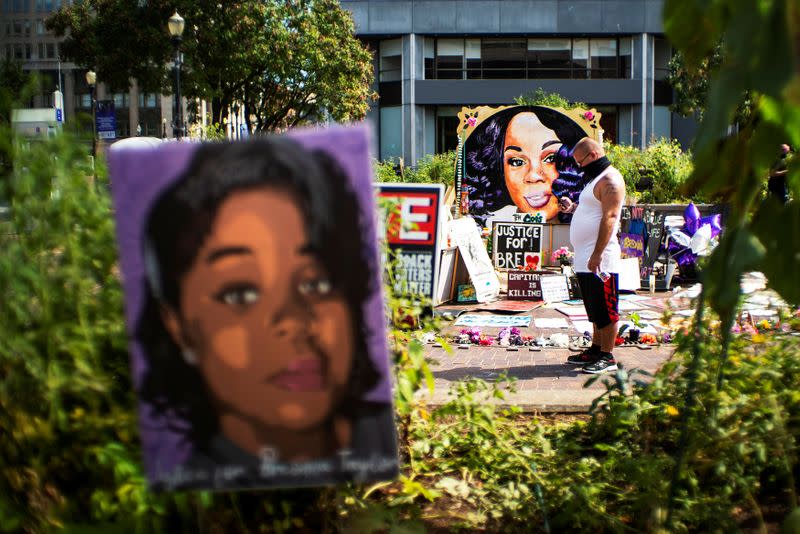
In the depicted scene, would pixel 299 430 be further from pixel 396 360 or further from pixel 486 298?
pixel 486 298

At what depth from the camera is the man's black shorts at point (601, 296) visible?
6.30m

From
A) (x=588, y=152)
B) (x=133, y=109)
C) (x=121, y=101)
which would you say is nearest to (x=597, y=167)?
(x=588, y=152)

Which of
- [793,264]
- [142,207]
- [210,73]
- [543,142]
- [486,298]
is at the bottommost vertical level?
[486,298]

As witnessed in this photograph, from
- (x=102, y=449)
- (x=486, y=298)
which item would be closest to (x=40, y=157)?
(x=102, y=449)

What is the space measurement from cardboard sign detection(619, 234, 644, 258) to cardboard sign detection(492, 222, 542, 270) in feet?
3.94

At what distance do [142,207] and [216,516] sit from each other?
101 cm

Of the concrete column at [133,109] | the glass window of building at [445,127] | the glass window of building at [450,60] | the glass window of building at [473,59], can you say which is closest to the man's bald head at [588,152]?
the glass window of building at [445,127]

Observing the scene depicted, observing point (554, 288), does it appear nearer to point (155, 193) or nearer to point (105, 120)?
point (155, 193)

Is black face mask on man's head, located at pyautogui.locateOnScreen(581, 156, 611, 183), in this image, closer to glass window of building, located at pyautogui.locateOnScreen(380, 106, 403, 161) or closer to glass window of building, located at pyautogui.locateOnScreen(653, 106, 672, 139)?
glass window of building, located at pyautogui.locateOnScreen(380, 106, 403, 161)

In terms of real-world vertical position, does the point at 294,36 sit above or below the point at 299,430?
above

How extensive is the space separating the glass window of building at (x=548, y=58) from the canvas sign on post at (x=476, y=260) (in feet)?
142

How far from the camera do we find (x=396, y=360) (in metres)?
2.90

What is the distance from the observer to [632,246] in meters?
11.9

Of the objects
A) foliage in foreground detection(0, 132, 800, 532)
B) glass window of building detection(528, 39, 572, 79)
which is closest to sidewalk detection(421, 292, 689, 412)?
foliage in foreground detection(0, 132, 800, 532)
